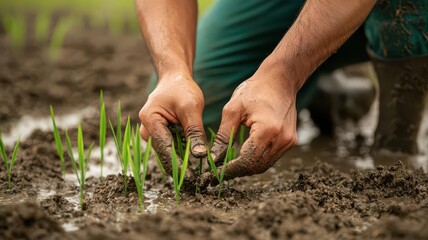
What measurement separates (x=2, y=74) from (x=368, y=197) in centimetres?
279

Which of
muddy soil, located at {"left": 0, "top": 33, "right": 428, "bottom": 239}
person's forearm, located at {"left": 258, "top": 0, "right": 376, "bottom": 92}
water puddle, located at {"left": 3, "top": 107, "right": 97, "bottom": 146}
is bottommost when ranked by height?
muddy soil, located at {"left": 0, "top": 33, "right": 428, "bottom": 239}

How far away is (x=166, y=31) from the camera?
218 cm

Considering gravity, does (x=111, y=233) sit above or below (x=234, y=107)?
below

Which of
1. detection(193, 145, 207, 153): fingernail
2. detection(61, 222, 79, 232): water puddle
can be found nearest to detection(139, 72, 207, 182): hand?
detection(193, 145, 207, 153): fingernail

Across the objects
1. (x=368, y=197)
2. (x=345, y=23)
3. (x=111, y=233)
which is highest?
(x=345, y=23)

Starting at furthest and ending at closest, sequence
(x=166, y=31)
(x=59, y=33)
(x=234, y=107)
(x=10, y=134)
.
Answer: (x=59, y=33) < (x=10, y=134) < (x=166, y=31) < (x=234, y=107)

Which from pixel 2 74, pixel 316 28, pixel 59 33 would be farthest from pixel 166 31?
pixel 59 33

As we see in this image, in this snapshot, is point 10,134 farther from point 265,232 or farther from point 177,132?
point 265,232

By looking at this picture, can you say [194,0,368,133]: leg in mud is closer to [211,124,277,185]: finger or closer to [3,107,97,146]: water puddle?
[3,107,97,146]: water puddle

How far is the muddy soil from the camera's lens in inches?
58.4

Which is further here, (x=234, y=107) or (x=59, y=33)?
(x=59, y=33)

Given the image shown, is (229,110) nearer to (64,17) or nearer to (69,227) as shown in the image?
(69,227)

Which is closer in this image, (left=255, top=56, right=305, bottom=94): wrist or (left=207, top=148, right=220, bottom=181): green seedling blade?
(left=207, top=148, right=220, bottom=181): green seedling blade

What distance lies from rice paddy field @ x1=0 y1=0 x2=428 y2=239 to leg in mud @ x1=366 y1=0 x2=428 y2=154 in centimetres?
12
